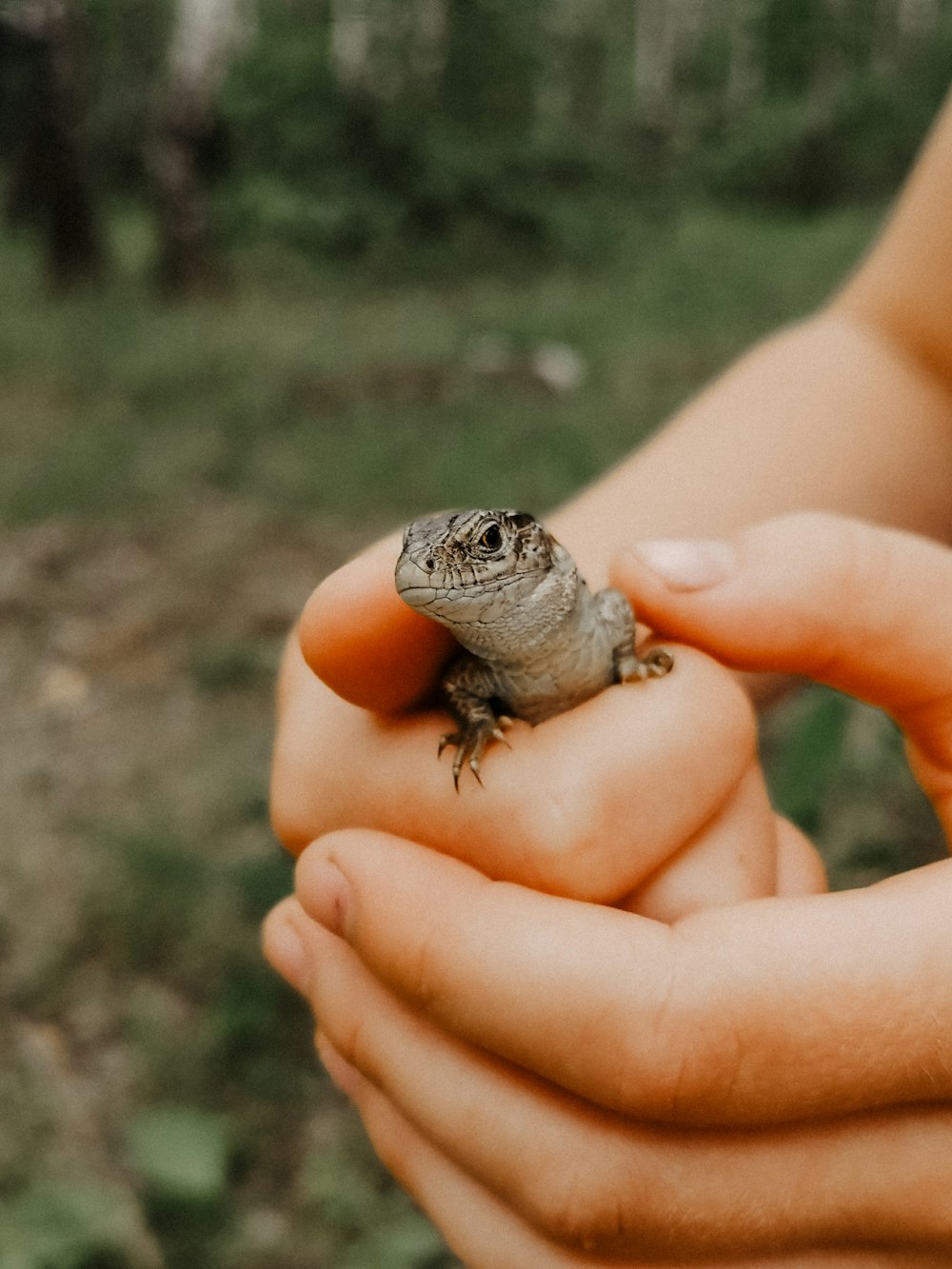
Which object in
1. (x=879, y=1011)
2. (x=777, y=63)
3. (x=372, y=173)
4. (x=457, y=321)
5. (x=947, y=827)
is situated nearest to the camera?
(x=879, y=1011)

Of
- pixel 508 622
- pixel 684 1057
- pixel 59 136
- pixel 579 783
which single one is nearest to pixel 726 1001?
pixel 684 1057

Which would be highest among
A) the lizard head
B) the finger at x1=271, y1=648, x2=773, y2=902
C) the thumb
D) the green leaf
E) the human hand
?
the lizard head

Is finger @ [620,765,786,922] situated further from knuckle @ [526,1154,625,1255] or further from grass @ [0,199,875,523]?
grass @ [0,199,875,523]

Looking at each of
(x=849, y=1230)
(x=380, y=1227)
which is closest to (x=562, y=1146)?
(x=849, y=1230)

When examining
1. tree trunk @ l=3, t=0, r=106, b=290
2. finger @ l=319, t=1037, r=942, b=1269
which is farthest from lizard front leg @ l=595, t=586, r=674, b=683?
tree trunk @ l=3, t=0, r=106, b=290

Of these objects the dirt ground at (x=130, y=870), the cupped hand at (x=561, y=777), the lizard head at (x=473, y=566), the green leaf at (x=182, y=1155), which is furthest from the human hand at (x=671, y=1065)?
the dirt ground at (x=130, y=870)

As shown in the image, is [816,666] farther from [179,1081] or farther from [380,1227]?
[179,1081]

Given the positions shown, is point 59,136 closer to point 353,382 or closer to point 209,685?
point 353,382
